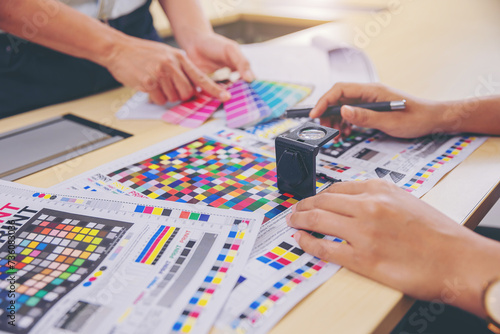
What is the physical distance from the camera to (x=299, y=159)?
0.63 meters

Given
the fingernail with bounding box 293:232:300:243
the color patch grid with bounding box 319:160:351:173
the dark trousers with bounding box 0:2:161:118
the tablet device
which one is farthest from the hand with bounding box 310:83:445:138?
the dark trousers with bounding box 0:2:161:118

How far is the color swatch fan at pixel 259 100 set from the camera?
0.93 metres

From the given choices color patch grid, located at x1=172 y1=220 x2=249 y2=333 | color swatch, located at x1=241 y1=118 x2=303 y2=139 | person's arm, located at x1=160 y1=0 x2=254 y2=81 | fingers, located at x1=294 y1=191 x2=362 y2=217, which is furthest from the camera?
person's arm, located at x1=160 y1=0 x2=254 y2=81

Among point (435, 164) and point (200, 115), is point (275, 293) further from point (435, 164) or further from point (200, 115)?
point (200, 115)

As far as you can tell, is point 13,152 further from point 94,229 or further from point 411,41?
point 411,41

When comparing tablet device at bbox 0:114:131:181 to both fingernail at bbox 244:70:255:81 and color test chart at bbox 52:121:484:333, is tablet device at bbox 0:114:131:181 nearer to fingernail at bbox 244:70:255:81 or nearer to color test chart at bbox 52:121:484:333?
color test chart at bbox 52:121:484:333

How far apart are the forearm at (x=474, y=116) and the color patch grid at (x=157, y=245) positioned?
0.63 metres

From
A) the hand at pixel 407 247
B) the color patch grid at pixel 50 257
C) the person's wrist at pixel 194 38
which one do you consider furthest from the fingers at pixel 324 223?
the person's wrist at pixel 194 38

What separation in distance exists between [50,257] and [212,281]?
0.23m

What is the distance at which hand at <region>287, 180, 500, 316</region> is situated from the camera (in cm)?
48

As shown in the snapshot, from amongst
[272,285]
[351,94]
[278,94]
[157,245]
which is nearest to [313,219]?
[272,285]

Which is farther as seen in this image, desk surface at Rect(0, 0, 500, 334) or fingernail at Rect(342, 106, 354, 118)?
fingernail at Rect(342, 106, 354, 118)

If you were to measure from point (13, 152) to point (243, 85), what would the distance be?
568 mm

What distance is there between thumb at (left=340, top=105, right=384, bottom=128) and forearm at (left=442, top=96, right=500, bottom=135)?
0.15 m
